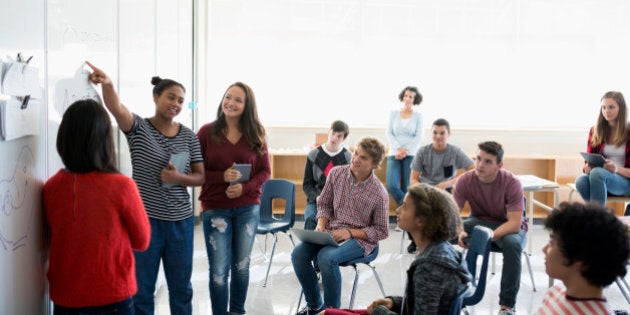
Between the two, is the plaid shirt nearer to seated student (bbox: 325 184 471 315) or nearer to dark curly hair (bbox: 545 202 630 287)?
seated student (bbox: 325 184 471 315)

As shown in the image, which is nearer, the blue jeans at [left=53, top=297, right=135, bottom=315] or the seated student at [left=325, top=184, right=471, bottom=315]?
the blue jeans at [left=53, top=297, right=135, bottom=315]

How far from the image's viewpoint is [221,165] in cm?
342

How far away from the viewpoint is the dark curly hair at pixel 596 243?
1872mm

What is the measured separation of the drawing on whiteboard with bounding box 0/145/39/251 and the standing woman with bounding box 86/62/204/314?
0.74m

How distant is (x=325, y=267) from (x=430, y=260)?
1.25 metres

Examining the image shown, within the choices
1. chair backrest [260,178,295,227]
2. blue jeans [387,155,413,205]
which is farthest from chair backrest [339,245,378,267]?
blue jeans [387,155,413,205]

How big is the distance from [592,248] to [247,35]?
6.32 m

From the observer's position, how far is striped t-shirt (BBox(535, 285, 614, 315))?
1.90 meters

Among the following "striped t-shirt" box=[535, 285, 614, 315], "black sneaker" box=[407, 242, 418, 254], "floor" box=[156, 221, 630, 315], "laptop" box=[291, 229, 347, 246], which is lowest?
"floor" box=[156, 221, 630, 315]

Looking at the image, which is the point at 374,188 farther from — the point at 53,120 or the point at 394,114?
the point at 394,114

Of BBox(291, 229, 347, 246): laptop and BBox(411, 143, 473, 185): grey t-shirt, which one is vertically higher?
BBox(411, 143, 473, 185): grey t-shirt

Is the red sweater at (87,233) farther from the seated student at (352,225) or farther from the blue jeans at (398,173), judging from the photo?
Result: the blue jeans at (398,173)

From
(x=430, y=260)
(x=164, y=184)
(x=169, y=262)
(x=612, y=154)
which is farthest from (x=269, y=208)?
(x=612, y=154)

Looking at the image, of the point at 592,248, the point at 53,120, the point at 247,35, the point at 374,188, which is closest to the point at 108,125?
the point at 53,120
